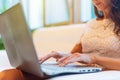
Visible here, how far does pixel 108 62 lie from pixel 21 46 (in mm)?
452

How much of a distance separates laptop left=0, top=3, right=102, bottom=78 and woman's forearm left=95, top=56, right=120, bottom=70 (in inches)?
3.6

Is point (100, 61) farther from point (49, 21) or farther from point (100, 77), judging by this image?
point (49, 21)

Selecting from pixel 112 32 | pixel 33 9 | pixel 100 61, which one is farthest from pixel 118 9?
pixel 33 9

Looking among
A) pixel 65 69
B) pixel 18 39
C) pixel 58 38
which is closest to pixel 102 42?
pixel 65 69

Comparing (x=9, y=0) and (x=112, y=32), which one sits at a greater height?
(x=9, y=0)

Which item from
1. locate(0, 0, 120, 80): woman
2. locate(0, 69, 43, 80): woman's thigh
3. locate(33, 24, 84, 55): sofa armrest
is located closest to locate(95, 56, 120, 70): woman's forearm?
locate(0, 0, 120, 80): woman

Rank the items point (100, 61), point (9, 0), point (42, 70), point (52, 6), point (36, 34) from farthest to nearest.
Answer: point (52, 6) → point (9, 0) → point (36, 34) → point (100, 61) → point (42, 70)

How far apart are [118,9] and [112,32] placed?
15 centimetres

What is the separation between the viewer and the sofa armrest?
6.78 ft

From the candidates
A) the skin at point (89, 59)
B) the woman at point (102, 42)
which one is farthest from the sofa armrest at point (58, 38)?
the skin at point (89, 59)

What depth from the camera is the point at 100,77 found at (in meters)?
1.12

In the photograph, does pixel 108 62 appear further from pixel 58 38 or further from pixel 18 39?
pixel 58 38

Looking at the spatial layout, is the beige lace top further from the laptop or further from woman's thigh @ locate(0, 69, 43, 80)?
woman's thigh @ locate(0, 69, 43, 80)

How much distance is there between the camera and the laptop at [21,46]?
1.05 metres
